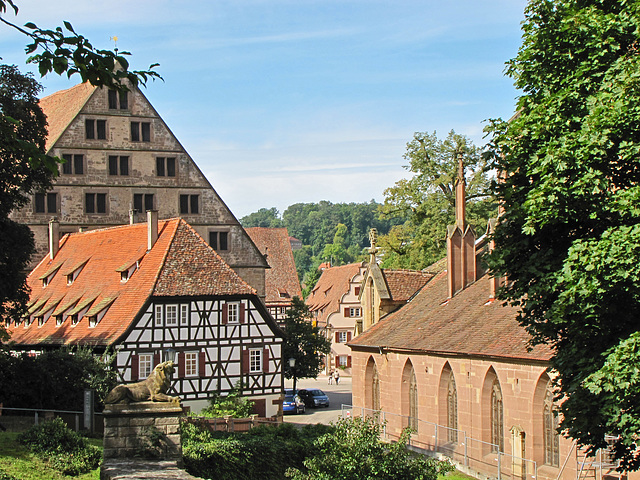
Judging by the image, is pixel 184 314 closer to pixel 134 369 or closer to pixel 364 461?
pixel 134 369

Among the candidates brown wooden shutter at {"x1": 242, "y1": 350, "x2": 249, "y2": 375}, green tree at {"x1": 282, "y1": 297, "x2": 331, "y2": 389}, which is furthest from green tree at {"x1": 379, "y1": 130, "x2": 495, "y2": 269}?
brown wooden shutter at {"x1": 242, "y1": 350, "x2": 249, "y2": 375}

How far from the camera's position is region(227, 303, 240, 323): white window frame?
40.3 meters

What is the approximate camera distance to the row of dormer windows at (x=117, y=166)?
152 ft

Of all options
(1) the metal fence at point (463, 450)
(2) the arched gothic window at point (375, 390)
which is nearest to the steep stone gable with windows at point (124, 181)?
(2) the arched gothic window at point (375, 390)

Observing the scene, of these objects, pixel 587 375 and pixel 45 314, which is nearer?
pixel 587 375

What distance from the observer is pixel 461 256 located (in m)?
37.5

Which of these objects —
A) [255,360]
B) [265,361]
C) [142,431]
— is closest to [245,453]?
[142,431]

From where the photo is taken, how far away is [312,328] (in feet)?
185

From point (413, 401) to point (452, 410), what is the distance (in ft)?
11.1

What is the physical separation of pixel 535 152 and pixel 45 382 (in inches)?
883

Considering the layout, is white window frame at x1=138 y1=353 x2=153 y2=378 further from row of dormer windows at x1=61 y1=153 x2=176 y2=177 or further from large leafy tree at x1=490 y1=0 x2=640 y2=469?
large leafy tree at x1=490 y1=0 x2=640 y2=469

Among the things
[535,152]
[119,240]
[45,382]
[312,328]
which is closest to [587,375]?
[535,152]

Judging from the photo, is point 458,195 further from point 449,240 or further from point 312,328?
point 312,328

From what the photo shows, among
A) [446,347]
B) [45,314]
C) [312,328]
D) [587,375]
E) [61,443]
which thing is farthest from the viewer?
Answer: [312,328]
